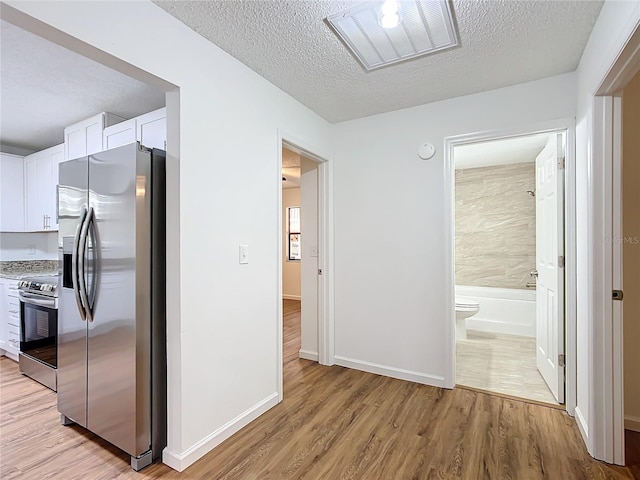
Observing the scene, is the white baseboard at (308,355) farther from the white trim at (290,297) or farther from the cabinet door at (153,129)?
the white trim at (290,297)

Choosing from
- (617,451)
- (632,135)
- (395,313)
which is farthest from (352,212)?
(617,451)

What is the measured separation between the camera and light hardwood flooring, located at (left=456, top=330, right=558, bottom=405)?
2.73 metres

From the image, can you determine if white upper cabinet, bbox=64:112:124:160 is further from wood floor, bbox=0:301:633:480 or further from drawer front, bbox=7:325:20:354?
wood floor, bbox=0:301:633:480

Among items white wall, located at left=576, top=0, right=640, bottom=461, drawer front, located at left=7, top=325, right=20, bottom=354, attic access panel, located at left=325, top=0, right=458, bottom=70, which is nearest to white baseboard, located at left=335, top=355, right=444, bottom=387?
white wall, located at left=576, top=0, right=640, bottom=461

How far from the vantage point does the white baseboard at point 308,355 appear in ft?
11.2

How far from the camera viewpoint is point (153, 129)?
2.47m

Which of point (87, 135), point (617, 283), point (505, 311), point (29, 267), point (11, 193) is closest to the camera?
point (617, 283)

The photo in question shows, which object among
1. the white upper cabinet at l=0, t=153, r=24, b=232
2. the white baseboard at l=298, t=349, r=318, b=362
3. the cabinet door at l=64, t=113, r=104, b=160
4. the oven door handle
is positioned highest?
the cabinet door at l=64, t=113, r=104, b=160

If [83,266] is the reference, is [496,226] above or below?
above

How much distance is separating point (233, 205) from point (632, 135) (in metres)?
2.63

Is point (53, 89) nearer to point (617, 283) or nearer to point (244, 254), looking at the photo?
point (244, 254)

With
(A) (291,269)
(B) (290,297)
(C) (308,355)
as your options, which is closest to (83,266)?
(C) (308,355)

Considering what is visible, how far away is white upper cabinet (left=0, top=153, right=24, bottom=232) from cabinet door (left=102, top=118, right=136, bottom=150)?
208 centimetres

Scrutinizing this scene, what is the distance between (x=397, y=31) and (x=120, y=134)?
2326 millimetres
